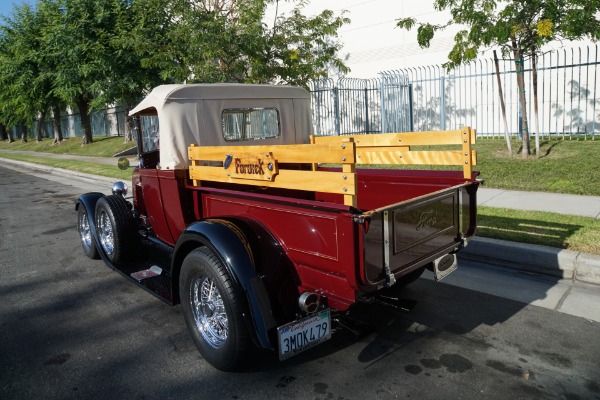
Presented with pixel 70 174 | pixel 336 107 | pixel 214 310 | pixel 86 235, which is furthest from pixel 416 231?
pixel 70 174

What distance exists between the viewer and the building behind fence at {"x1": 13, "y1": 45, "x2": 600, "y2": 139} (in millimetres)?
12836

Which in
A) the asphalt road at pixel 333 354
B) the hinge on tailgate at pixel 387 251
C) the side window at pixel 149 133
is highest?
the side window at pixel 149 133

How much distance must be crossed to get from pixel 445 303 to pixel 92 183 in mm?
12886

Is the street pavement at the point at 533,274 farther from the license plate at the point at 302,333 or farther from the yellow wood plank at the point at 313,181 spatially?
the yellow wood plank at the point at 313,181

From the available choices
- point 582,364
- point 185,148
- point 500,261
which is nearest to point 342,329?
point 582,364

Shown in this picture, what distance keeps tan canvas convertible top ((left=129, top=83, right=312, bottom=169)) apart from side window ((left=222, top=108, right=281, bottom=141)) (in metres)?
0.06

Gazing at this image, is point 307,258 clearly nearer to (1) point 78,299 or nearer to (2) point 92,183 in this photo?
(1) point 78,299

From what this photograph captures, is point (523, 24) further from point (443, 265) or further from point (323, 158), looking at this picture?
point (323, 158)

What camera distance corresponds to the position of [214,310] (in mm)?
3369

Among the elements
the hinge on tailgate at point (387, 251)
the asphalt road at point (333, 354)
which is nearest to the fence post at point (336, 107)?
the asphalt road at point (333, 354)

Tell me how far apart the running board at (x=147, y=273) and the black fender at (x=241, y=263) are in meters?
1.25

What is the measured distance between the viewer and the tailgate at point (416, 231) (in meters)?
2.85

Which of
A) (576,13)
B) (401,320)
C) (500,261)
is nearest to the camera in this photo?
(401,320)

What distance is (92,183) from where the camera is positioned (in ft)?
47.9
